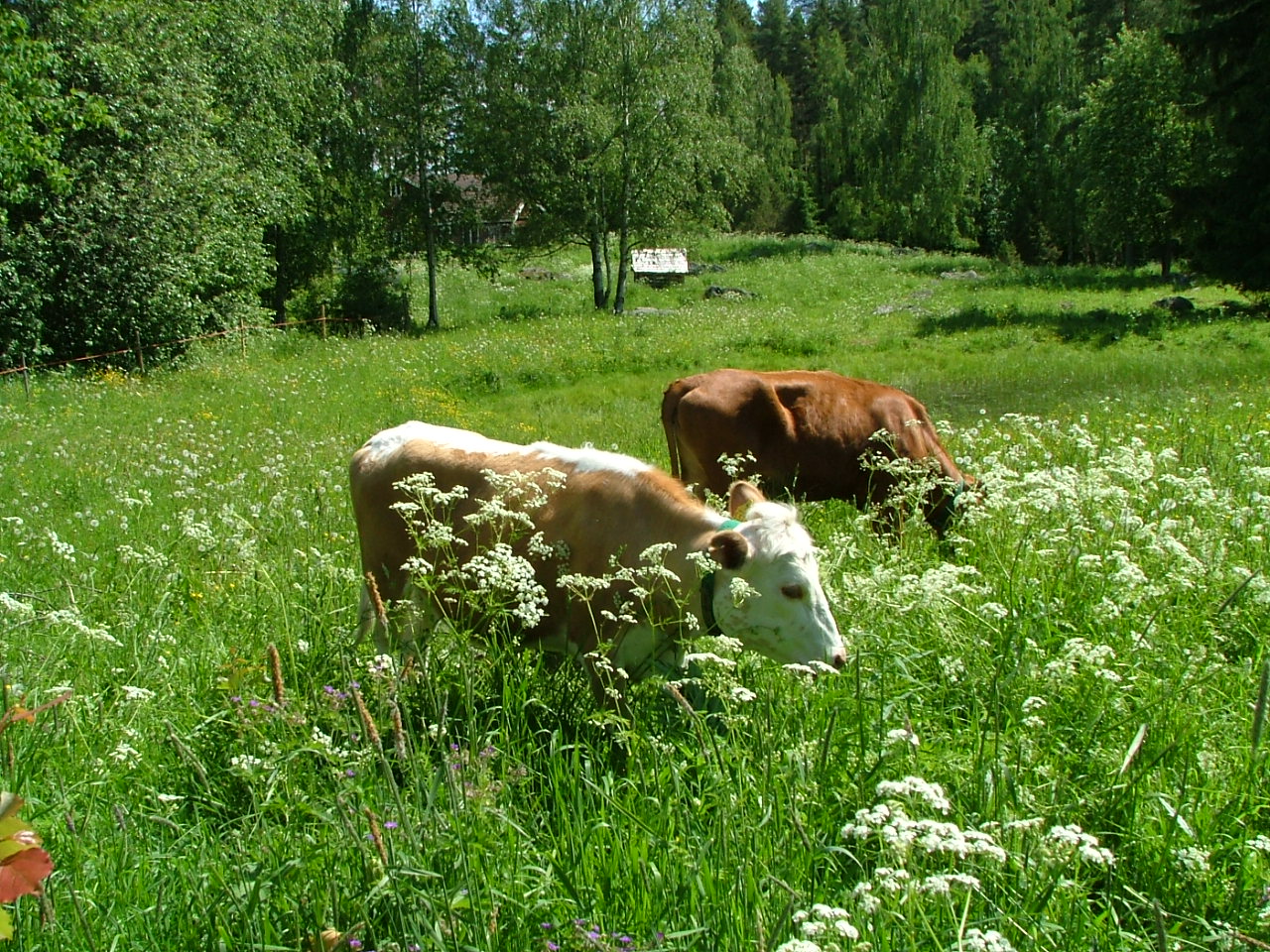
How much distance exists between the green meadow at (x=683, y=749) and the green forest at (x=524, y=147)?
1720 centimetres

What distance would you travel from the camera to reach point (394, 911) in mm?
2430

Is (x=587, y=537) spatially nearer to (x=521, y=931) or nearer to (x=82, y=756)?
(x=82, y=756)

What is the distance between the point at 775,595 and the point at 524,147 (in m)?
36.9

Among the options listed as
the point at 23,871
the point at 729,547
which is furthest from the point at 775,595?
the point at 23,871

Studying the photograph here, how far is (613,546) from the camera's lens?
5020 millimetres

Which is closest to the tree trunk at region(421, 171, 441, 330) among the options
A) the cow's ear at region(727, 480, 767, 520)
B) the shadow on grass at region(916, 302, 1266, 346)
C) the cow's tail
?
the shadow on grass at region(916, 302, 1266, 346)

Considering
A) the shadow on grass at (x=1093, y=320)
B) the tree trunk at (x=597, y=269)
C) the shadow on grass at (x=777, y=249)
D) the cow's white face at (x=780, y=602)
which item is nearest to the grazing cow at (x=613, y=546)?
the cow's white face at (x=780, y=602)

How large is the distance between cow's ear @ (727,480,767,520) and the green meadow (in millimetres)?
465

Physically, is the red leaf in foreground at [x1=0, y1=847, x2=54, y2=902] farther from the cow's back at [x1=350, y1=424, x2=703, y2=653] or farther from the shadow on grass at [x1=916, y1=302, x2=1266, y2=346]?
the shadow on grass at [x1=916, y1=302, x2=1266, y2=346]

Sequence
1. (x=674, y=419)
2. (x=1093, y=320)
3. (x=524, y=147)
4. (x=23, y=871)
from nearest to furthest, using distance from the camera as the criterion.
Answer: (x=23, y=871)
(x=674, y=419)
(x=1093, y=320)
(x=524, y=147)

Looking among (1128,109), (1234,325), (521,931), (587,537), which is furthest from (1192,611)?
(1128,109)

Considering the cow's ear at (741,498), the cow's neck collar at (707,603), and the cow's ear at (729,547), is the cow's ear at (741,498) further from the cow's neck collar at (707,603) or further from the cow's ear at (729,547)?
the cow's ear at (729,547)

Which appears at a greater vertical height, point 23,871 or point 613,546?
point 23,871

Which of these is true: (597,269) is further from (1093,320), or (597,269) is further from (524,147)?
(1093,320)
